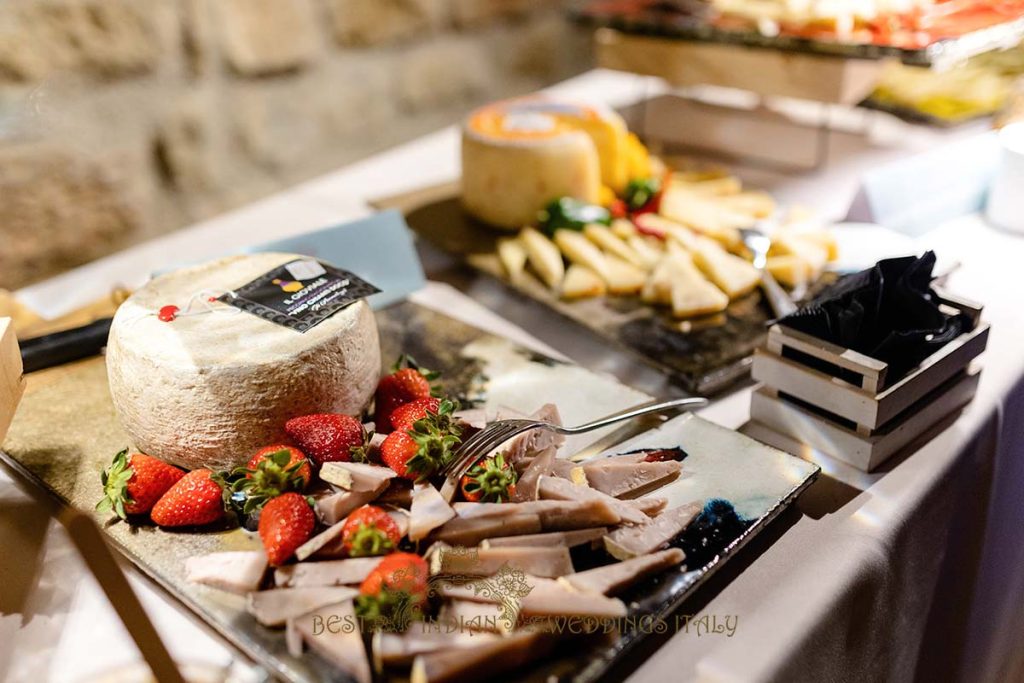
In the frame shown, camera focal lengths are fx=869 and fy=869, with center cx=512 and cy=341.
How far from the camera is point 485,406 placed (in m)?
1.13

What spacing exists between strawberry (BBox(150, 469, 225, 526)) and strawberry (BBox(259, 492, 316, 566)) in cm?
8

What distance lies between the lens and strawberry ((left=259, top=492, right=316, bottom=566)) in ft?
2.65

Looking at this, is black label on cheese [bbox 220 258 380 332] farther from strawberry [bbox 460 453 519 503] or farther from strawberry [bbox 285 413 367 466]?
strawberry [bbox 460 453 519 503]

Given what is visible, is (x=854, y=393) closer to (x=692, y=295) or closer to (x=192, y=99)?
(x=692, y=295)

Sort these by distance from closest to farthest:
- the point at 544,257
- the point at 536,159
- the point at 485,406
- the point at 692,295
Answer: the point at 485,406 → the point at 692,295 → the point at 544,257 → the point at 536,159

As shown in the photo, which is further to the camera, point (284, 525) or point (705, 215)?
point (705, 215)

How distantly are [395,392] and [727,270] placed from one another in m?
0.62

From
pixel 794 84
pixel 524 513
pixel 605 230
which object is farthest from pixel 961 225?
pixel 524 513

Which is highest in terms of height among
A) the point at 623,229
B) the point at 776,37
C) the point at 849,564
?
the point at 776,37

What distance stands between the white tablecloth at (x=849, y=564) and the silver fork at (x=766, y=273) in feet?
0.73

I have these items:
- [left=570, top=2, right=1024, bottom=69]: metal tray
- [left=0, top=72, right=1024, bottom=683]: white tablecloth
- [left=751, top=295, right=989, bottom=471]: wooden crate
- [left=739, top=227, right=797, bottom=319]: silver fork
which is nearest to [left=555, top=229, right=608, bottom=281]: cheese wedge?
[left=0, top=72, right=1024, bottom=683]: white tablecloth

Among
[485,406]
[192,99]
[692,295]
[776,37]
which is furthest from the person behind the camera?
[192,99]

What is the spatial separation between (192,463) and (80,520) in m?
0.28

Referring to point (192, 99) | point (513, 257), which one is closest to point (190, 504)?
point (513, 257)
